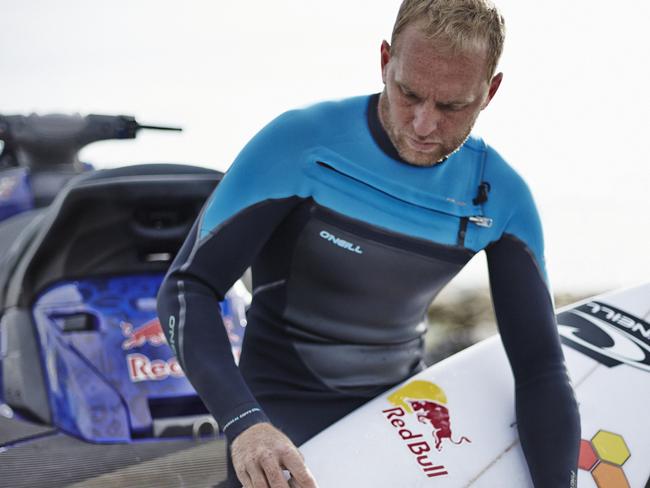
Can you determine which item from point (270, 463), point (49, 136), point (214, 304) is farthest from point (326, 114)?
point (49, 136)

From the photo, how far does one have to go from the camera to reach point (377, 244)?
180 centimetres

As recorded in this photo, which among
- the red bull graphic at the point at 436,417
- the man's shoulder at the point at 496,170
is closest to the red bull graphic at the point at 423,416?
the red bull graphic at the point at 436,417

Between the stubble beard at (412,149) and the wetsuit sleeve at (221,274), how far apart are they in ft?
0.86

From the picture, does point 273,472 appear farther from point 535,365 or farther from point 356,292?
point 535,365

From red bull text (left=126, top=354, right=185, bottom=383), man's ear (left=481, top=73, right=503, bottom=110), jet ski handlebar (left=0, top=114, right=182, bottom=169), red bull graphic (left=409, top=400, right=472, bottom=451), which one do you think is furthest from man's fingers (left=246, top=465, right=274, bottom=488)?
jet ski handlebar (left=0, top=114, right=182, bottom=169)

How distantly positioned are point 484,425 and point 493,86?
76cm

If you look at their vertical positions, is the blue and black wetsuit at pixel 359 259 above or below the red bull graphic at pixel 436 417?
above

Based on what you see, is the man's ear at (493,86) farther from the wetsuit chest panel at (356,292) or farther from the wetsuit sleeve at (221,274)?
the wetsuit sleeve at (221,274)

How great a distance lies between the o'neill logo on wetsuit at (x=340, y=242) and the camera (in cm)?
177

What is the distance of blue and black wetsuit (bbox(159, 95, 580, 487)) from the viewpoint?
1.67 meters

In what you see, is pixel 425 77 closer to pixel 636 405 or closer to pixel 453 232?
pixel 453 232

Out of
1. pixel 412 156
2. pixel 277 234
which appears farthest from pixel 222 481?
pixel 412 156

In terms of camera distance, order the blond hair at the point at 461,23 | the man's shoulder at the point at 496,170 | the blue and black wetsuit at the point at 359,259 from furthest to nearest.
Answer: the man's shoulder at the point at 496,170, the blue and black wetsuit at the point at 359,259, the blond hair at the point at 461,23

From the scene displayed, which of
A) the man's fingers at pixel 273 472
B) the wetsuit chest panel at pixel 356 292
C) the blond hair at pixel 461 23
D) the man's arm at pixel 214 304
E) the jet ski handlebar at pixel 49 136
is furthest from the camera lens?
the jet ski handlebar at pixel 49 136
